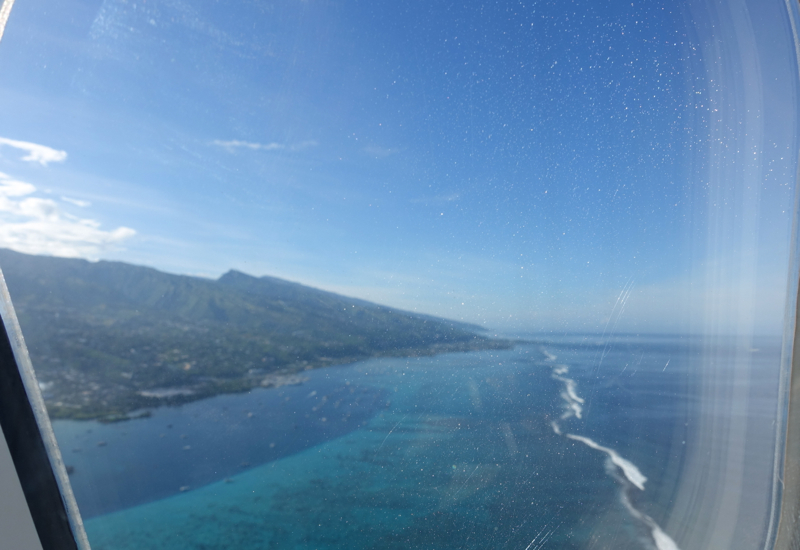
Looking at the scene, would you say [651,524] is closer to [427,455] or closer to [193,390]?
[427,455]

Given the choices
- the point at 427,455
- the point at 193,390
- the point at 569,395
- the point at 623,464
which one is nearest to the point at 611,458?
the point at 623,464

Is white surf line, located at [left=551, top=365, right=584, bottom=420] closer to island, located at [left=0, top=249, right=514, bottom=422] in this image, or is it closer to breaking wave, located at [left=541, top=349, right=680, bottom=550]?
breaking wave, located at [left=541, top=349, right=680, bottom=550]

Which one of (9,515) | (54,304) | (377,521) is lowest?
A: (9,515)

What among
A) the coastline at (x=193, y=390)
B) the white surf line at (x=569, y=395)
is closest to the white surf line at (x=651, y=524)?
the white surf line at (x=569, y=395)

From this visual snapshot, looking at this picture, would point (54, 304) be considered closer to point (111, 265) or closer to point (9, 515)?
point (111, 265)

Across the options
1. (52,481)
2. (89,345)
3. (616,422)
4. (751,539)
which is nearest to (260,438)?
(89,345)

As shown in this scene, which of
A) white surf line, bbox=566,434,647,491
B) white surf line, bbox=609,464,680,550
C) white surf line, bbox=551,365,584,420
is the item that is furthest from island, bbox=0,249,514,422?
white surf line, bbox=609,464,680,550
